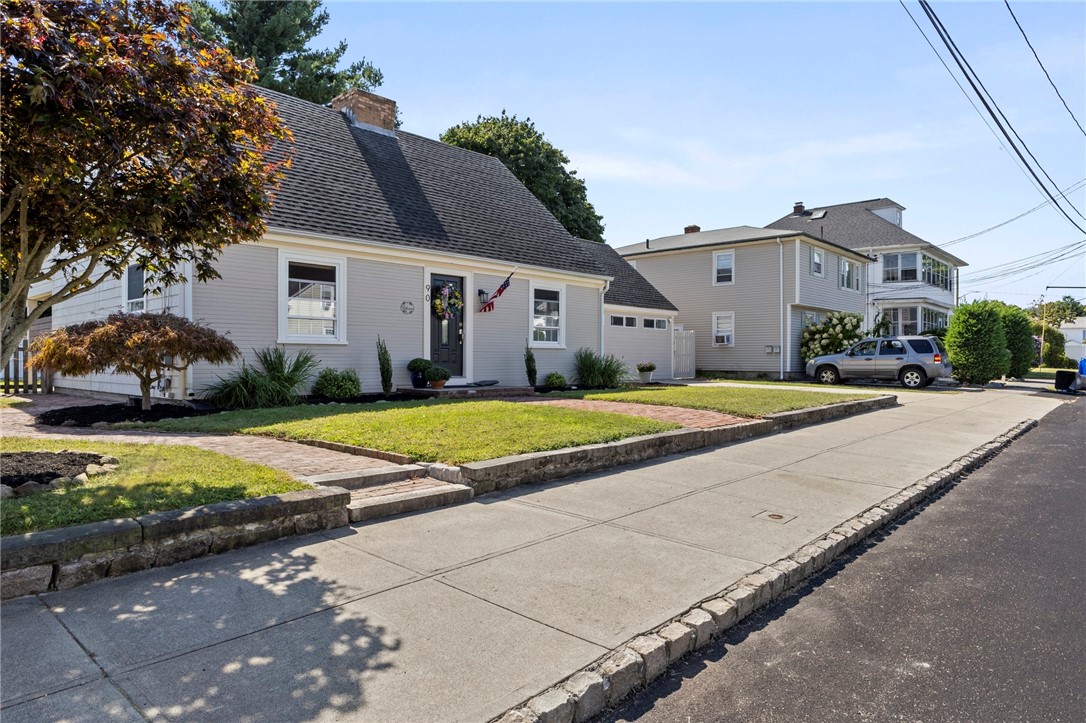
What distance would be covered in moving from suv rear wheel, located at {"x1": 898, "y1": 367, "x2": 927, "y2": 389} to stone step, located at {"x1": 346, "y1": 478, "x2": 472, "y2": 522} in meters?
20.6

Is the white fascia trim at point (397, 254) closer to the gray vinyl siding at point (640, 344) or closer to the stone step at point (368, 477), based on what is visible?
the gray vinyl siding at point (640, 344)

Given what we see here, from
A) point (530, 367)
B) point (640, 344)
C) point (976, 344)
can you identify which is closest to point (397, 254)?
point (530, 367)

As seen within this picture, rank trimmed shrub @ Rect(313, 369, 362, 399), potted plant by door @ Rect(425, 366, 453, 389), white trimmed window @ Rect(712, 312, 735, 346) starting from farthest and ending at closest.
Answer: white trimmed window @ Rect(712, 312, 735, 346) < potted plant by door @ Rect(425, 366, 453, 389) < trimmed shrub @ Rect(313, 369, 362, 399)

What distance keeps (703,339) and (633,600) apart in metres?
25.9

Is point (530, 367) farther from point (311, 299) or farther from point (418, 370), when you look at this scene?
point (311, 299)

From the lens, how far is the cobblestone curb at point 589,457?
19.9 feet

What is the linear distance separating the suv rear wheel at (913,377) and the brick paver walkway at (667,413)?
1388cm

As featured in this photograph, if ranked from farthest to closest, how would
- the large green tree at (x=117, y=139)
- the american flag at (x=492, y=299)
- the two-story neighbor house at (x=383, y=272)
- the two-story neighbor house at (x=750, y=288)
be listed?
the two-story neighbor house at (x=750, y=288)
the american flag at (x=492, y=299)
the two-story neighbor house at (x=383, y=272)
the large green tree at (x=117, y=139)

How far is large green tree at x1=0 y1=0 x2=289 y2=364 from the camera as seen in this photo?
421 cm

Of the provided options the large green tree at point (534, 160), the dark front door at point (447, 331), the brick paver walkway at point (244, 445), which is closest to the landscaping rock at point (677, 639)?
the brick paver walkway at point (244, 445)

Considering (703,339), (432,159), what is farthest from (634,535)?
(703,339)

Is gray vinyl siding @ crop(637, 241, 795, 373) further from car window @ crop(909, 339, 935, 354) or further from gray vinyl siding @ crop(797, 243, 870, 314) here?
car window @ crop(909, 339, 935, 354)

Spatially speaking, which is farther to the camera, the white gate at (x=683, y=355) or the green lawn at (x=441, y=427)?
the white gate at (x=683, y=355)

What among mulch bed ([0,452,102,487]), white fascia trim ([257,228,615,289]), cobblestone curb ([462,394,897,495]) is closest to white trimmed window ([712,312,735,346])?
white fascia trim ([257,228,615,289])
